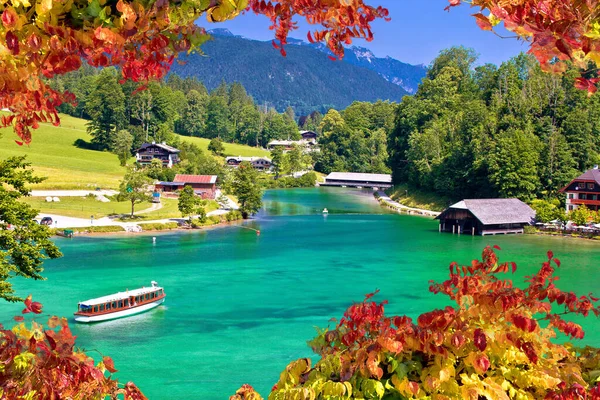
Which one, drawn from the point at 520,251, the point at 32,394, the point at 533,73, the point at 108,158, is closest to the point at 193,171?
the point at 108,158

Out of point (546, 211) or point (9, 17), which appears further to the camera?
point (546, 211)

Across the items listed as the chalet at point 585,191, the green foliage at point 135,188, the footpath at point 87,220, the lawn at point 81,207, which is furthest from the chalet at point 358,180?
the green foliage at point 135,188

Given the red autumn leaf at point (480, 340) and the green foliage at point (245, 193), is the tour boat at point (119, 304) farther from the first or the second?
the green foliage at point (245, 193)

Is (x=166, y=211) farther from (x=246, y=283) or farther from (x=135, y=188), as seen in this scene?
(x=246, y=283)

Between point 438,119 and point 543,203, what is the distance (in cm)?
2296

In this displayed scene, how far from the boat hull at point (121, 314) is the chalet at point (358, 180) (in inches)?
2109

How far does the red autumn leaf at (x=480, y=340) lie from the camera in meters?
2.79

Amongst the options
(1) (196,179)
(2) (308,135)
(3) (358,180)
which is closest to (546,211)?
(1) (196,179)

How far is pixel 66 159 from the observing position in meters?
62.9

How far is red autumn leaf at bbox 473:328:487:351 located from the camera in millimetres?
2791

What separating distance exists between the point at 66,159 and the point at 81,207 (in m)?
24.2

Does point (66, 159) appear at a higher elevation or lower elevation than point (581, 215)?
higher

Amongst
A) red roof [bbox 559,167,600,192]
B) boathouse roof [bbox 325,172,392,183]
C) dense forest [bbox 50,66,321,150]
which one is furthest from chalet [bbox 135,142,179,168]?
red roof [bbox 559,167,600,192]

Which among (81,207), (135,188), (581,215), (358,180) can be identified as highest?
(358,180)
